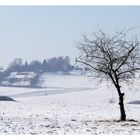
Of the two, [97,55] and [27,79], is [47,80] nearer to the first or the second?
[27,79]

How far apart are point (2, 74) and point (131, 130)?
94.3 meters

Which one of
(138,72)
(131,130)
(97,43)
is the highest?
(97,43)

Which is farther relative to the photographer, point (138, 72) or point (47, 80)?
point (47, 80)

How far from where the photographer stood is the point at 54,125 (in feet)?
61.1

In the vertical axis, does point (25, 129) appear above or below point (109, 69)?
below

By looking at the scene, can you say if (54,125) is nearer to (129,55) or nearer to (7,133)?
(7,133)

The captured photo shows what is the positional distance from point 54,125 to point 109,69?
16.6 ft

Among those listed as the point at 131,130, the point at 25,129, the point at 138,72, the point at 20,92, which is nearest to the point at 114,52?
the point at 138,72

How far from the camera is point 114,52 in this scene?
21.9 metres

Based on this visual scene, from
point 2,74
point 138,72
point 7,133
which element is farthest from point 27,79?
point 7,133

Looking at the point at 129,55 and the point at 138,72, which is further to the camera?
the point at 138,72
